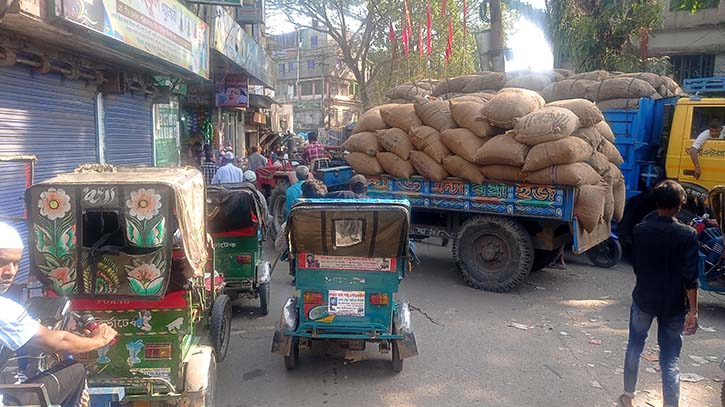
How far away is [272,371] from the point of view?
15.6 ft

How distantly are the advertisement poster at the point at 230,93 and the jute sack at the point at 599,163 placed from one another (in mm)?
11778

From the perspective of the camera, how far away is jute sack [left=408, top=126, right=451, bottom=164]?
7484mm

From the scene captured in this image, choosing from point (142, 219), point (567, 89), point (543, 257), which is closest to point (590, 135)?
point (543, 257)

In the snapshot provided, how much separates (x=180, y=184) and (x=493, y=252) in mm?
4815

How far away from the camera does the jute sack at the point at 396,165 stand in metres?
7.80

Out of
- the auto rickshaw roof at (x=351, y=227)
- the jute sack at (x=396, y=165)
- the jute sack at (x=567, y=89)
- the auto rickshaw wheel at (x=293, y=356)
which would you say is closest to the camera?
the auto rickshaw roof at (x=351, y=227)

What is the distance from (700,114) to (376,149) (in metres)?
4.75

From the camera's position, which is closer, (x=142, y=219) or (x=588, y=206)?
(x=142, y=219)

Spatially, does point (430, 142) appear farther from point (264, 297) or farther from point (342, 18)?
point (342, 18)

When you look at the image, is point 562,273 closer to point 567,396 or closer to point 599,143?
point 599,143

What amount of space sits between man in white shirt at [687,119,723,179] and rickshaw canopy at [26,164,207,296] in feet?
24.1

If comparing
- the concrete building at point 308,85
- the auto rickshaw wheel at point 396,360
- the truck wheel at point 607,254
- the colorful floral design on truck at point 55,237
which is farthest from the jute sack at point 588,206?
the concrete building at point 308,85

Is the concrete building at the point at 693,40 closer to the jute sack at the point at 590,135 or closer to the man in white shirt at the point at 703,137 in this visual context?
the man in white shirt at the point at 703,137

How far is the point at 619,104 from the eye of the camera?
8859mm
